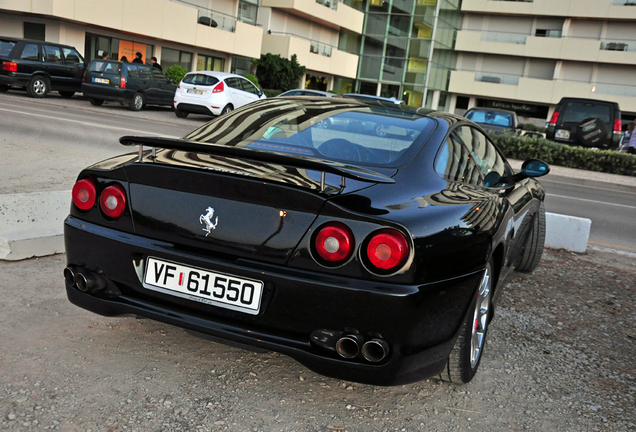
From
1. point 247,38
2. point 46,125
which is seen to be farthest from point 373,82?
point 46,125

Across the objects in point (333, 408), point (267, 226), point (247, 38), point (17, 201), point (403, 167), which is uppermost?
point (247, 38)

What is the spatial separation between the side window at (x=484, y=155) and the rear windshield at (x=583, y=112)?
1497 centimetres

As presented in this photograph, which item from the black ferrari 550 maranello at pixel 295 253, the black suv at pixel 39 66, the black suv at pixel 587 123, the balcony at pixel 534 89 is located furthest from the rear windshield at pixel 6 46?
the balcony at pixel 534 89

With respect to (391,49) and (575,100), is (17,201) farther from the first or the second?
(391,49)

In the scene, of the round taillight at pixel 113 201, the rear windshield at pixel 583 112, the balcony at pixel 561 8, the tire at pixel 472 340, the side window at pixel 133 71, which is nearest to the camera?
the round taillight at pixel 113 201

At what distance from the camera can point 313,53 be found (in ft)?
134

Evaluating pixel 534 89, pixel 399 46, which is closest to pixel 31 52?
pixel 399 46

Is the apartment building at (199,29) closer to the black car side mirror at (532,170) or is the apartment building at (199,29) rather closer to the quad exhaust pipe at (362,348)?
the black car side mirror at (532,170)

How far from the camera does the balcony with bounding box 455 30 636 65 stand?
4725 cm

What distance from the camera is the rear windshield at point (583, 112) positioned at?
1781cm

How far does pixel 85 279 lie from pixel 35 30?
27010 millimetres

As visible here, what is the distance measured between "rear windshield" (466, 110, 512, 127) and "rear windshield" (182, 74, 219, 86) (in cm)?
828

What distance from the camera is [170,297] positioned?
104 inches

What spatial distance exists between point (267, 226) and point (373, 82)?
1821 inches
